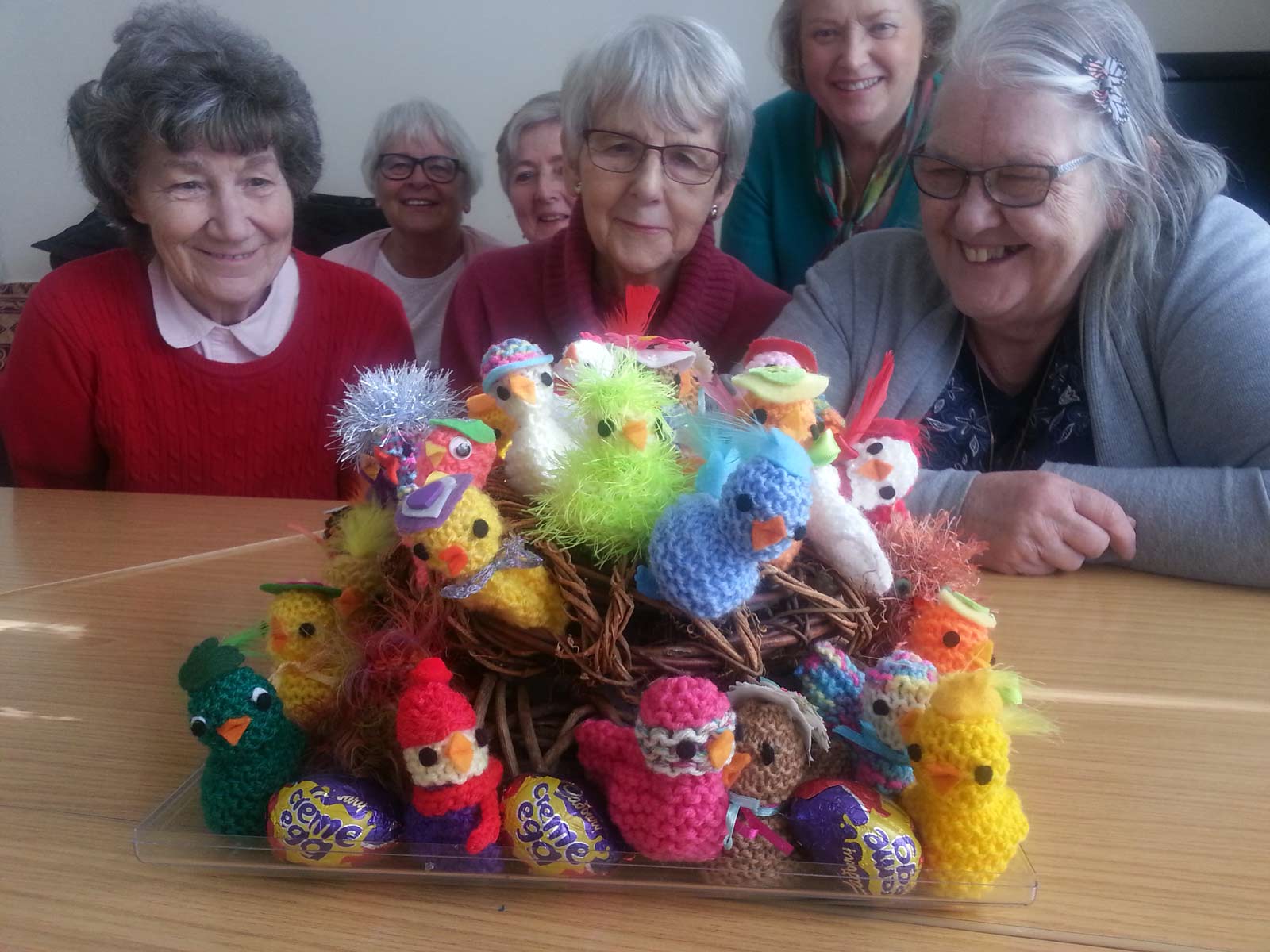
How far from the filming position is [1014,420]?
126 centimetres

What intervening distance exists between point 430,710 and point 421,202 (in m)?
2.07

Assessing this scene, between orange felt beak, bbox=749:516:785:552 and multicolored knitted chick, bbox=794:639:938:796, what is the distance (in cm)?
11

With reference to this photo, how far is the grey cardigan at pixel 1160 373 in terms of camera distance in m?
0.95

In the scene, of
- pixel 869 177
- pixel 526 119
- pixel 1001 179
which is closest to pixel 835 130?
pixel 869 177

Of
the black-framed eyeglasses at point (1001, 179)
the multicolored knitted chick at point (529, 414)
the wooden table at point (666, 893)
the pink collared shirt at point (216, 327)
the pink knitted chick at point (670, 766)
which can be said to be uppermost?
the black-framed eyeglasses at point (1001, 179)

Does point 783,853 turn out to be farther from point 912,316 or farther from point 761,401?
point 912,316

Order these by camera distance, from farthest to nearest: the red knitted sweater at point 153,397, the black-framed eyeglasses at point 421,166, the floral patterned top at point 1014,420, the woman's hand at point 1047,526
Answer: the black-framed eyeglasses at point 421,166 → the red knitted sweater at point 153,397 → the floral patterned top at point 1014,420 → the woman's hand at point 1047,526

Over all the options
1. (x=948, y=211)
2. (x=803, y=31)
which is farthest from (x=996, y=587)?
(x=803, y=31)

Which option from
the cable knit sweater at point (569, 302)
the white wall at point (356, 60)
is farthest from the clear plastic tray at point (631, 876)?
the white wall at point (356, 60)

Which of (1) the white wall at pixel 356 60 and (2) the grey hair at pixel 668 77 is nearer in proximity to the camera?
(2) the grey hair at pixel 668 77

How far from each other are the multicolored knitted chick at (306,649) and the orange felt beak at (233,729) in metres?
0.06

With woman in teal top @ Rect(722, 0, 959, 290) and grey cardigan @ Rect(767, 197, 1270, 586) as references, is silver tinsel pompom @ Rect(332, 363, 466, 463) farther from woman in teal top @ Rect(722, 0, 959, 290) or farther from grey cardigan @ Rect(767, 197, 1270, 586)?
woman in teal top @ Rect(722, 0, 959, 290)

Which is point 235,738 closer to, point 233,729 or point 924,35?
point 233,729

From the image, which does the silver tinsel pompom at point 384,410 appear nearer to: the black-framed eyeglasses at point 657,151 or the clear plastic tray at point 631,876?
the clear plastic tray at point 631,876
